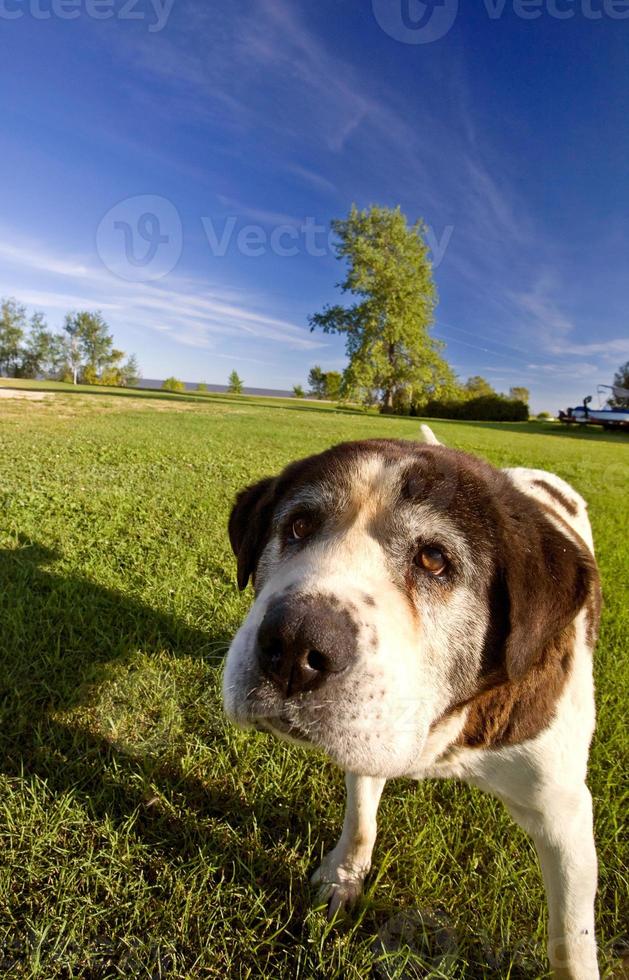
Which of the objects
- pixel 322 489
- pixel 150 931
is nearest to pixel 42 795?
pixel 150 931

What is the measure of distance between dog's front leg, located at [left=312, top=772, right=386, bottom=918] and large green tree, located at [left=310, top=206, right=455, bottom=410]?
154ft

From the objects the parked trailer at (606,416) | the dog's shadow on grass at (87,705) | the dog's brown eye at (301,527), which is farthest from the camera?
the parked trailer at (606,416)

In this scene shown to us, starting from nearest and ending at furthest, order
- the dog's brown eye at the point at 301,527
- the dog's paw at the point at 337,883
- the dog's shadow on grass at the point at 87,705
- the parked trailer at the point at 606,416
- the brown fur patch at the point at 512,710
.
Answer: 1. the brown fur patch at the point at 512,710
2. the dog's paw at the point at 337,883
3. the dog's brown eye at the point at 301,527
4. the dog's shadow on grass at the point at 87,705
5. the parked trailer at the point at 606,416

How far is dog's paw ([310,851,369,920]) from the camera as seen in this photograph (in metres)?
2.04

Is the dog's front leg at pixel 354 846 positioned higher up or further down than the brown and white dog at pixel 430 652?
further down

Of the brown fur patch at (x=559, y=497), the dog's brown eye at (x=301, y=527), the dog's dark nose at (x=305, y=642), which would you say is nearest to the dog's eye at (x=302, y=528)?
the dog's brown eye at (x=301, y=527)

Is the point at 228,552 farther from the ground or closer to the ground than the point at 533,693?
closer to the ground

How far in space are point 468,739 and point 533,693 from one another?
0.32m

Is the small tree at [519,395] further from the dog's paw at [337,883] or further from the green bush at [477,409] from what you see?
the dog's paw at [337,883]

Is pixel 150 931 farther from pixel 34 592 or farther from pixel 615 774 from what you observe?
pixel 34 592

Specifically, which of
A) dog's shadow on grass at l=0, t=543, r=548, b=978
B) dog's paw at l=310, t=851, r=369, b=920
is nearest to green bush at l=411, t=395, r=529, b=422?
dog's shadow on grass at l=0, t=543, r=548, b=978

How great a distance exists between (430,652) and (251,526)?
3.64 ft

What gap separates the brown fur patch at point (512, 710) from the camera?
6.26 ft

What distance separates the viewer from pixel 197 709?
3025 millimetres
